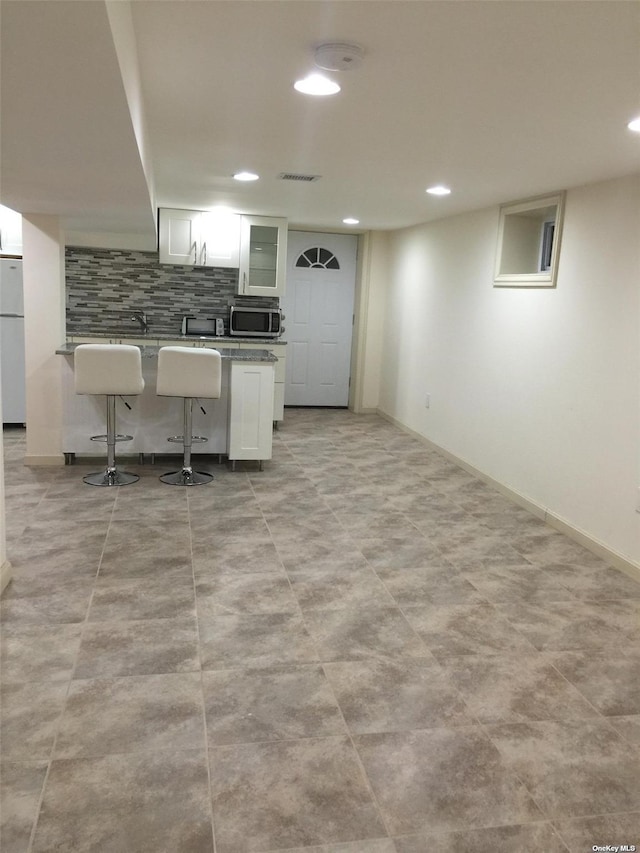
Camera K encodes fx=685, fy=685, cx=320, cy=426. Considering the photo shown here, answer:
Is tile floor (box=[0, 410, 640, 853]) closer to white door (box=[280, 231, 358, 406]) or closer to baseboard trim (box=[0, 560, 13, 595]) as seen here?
baseboard trim (box=[0, 560, 13, 595])

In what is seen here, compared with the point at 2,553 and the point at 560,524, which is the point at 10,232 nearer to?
the point at 2,553

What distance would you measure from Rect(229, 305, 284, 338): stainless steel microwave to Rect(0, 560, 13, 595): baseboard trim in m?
4.18

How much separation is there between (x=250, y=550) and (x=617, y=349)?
7.58 feet

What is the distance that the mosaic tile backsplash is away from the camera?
22.8 ft

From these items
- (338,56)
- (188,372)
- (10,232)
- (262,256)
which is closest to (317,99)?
(338,56)

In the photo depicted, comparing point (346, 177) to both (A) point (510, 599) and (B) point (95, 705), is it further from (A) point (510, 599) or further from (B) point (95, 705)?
(B) point (95, 705)

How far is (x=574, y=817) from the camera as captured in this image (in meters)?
1.88

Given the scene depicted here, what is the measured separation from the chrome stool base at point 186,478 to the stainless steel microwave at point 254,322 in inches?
90.1

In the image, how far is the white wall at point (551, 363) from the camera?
12.3 feet

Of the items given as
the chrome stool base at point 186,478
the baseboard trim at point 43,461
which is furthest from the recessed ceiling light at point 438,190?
the baseboard trim at point 43,461

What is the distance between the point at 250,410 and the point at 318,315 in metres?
3.31

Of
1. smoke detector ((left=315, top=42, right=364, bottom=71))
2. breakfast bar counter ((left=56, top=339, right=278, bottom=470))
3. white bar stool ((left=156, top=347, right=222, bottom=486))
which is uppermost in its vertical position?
smoke detector ((left=315, top=42, right=364, bottom=71))

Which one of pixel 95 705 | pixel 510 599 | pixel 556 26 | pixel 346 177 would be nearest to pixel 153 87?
pixel 556 26

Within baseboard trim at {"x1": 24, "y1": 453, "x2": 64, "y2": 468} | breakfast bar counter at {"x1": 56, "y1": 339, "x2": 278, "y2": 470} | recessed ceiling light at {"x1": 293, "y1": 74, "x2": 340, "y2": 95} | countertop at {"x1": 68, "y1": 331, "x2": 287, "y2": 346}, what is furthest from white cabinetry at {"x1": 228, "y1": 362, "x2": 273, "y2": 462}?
recessed ceiling light at {"x1": 293, "y1": 74, "x2": 340, "y2": 95}
